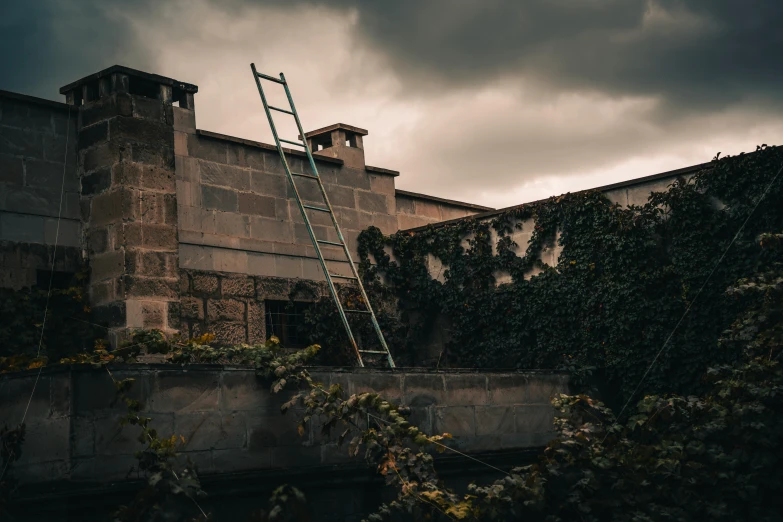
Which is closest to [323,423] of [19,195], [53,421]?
[53,421]

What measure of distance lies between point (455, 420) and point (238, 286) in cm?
358

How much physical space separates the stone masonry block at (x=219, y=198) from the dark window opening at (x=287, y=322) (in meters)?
1.23

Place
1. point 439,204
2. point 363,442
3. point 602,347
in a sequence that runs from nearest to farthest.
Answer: point 363,442
point 602,347
point 439,204

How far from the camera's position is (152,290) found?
991 cm

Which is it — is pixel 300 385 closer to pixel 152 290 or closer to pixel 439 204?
pixel 152 290

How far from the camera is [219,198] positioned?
11.5m

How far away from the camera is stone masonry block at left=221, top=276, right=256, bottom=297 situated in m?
11.3

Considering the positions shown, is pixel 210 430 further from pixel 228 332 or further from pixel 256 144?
pixel 256 144

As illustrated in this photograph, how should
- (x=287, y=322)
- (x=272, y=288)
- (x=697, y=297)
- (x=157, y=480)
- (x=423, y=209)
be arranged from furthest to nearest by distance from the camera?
(x=423, y=209) → (x=287, y=322) → (x=272, y=288) → (x=697, y=297) → (x=157, y=480)

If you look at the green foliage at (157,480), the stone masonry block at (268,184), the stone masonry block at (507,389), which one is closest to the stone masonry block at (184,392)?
the green foliage at (157,480)

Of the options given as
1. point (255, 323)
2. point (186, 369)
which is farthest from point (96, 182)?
point (186, 369)

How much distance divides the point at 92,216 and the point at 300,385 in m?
3.73

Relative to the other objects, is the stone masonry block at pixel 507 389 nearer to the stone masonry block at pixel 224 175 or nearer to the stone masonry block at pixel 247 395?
the stone masonry block at pixel 247 395

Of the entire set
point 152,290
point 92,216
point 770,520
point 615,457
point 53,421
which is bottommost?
point 770,520
